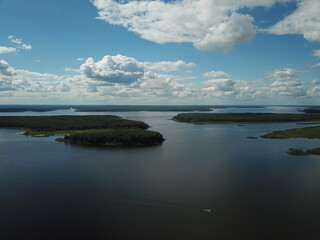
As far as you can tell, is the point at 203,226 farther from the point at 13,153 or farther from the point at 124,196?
the point at 13,153

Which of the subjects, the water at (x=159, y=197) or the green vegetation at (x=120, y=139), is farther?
the green vegetation at (x=120, y=139)

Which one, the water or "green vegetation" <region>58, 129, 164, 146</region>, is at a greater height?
"green vegetation" <region>58, 129, 164, 146</region>

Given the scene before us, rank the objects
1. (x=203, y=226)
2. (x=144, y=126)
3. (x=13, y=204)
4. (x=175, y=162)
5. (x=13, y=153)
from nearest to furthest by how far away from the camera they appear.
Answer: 1. (x=203, y=226)
2. (x=13, y=204)
3. (x=175, y=162)
4. (x=13, y=153)
5. (x=144, y=126)

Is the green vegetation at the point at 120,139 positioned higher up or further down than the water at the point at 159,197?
higher up

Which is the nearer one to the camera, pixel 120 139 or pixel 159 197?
pixel 159 197

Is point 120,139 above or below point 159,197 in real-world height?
above

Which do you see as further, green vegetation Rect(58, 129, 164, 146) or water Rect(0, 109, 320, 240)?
green vegetation Rect(58, 129, 164, 146)

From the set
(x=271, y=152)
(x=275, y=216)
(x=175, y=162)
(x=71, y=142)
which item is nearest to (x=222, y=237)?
(x=275, y=216)

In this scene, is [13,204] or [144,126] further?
[144,126]
